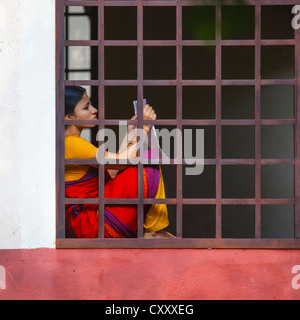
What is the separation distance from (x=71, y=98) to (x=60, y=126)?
0.24 m

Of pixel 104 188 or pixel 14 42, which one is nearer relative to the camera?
pixel 14 42

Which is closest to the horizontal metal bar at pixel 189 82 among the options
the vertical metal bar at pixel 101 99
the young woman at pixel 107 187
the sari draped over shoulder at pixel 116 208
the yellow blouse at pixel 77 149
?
the vertical metal bar at pixel 101 99

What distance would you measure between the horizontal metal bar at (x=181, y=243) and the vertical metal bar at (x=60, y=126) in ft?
0.35

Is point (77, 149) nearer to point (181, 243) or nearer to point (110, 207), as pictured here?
point (110, 207)

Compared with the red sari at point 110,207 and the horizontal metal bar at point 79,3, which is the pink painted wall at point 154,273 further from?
the horizontal metal bar at point 79,3

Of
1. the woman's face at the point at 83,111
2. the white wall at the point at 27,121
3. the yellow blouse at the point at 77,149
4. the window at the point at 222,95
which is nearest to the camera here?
the white wall at the point at 27,121

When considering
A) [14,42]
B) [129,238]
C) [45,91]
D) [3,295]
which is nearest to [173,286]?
[129,238]

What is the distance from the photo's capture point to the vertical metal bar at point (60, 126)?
253 cm

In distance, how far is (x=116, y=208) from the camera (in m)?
2.67

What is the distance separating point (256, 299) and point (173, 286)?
455mm

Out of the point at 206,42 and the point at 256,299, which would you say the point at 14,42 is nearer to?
the point at 206,42

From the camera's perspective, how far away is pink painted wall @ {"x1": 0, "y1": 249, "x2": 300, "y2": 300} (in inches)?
99.2

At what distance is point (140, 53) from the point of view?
254 centimetres

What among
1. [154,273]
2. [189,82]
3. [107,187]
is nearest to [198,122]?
[189,82]
